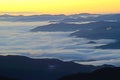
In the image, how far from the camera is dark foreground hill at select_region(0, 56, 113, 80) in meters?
45.9

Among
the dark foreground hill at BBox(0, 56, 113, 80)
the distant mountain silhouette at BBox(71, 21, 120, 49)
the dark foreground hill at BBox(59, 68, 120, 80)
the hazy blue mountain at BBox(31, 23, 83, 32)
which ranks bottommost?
the dark foreground hill at BBox(0, 56, 113, 80)

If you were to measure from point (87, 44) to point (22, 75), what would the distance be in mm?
93350

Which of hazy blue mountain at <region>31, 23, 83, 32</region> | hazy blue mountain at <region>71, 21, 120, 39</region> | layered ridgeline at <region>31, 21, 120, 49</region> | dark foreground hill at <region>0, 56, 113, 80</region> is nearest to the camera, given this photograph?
dark foreground hill at <region>0, 56, 113, 80</region>

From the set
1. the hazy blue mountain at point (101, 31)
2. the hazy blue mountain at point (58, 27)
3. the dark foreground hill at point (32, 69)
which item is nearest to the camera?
the dark foreground hill at point (32, 69)

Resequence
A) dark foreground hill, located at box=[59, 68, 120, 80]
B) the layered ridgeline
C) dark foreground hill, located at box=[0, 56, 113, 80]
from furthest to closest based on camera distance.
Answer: the layered ridgeline, dark foreground hill, located at box=[0, 56, 113, 80], dark foreground hill, located at box=[59, 68, 120, 80]

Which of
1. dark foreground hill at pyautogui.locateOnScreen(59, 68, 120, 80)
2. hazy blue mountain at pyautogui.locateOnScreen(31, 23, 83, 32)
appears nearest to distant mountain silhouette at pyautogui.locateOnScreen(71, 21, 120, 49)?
hazy blue mountain at pyautogui.locateOnScreen(31, 23, 83, 32)

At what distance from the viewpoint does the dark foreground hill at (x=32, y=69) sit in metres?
45.9

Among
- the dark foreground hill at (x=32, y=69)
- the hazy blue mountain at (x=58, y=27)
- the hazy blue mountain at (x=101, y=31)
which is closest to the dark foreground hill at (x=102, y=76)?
the dark foreground hill at (x=32, y=69)

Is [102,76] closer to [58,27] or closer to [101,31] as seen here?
[101,31]

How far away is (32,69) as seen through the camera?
5038 cm

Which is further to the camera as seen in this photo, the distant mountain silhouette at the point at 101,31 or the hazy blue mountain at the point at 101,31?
the hazy blue mountain at the point at 101,31

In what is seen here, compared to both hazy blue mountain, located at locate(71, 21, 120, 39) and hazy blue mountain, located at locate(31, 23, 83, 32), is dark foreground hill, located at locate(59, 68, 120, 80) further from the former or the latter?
hazy blue mountain, located at locate(31, 23, 83, 32)

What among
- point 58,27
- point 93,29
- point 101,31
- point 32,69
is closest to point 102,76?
point 32,69

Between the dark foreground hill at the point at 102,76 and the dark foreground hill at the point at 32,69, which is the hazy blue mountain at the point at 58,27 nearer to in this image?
the dark foreground hill at the point at 32,69
